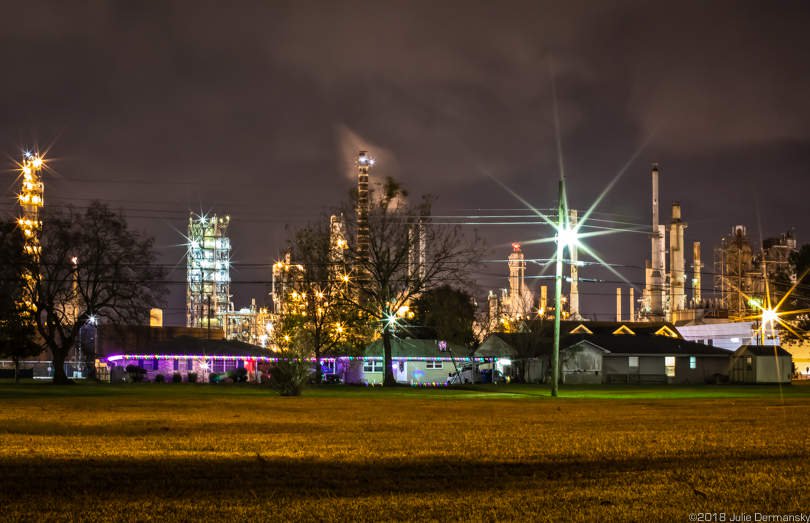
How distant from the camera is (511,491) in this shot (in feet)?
40.9

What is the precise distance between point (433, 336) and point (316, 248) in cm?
3026

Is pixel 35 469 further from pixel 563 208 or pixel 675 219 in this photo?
pixel 675 219

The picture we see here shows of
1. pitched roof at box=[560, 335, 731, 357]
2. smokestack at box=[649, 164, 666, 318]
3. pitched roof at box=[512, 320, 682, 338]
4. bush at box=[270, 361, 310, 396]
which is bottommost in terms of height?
bush at box=[270, 361, 310, 396]

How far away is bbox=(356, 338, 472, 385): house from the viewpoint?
91.1 metres

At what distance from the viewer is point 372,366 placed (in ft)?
307

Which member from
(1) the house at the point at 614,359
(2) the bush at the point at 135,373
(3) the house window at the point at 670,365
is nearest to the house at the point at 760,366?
(1) the house at the point at 614,359

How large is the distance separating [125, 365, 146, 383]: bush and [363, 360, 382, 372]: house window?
19650 mm

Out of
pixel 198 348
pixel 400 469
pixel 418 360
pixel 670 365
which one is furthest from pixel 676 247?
pixel 400 469

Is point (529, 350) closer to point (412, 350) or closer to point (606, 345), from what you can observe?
point (606, 345)

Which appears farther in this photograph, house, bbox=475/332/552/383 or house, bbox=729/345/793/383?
house, bbox=475/332/552/383

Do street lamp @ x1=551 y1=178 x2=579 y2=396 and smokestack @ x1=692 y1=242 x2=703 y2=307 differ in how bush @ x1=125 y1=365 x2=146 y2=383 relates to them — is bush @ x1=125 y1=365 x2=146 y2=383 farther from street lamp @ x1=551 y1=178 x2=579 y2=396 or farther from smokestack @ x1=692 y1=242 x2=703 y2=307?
smokestack @ x1=692 y1=242 x2=703 y2=307

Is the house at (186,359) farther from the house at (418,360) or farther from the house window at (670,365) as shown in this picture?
the house window at (670,365)

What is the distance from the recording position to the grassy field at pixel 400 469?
11.1m

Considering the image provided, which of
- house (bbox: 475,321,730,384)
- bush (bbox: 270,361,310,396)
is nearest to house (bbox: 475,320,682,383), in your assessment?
house (bbox: 475,321,730,384)
